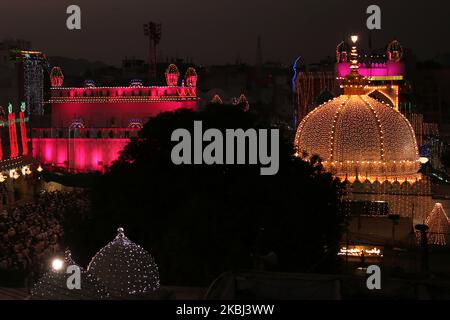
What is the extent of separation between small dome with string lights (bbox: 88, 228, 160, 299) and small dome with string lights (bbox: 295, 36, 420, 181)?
32.4ft

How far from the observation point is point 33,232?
20.4m

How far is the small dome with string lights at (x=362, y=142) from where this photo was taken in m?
21.1

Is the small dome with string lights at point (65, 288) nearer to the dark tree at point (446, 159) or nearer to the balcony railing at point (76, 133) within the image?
the dark tree at point (446, 159)

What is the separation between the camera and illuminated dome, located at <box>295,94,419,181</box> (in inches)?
831

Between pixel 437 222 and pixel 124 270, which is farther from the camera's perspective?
pixel 437 222

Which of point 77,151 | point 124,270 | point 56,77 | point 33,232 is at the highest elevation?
point 56,77

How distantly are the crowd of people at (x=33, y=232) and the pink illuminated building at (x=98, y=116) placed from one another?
11296mm

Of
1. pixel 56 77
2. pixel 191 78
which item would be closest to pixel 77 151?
pixel 56 77

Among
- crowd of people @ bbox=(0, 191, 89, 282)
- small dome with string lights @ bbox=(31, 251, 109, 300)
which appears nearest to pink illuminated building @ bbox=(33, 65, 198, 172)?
crowd of people @ bbox=(0, 191, 89, 282)

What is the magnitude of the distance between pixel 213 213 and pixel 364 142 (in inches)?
310

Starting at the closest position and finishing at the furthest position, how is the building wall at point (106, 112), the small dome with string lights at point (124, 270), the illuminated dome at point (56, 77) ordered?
1. the small dome with string lights at point (124, 270)
2. the building wall at point (106, 112)
3. the illuminated dome at point (56, 77)

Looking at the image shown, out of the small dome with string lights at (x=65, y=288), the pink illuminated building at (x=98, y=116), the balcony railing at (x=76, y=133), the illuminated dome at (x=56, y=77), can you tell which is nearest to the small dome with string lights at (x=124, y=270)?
the small dome with string lights at (x=65, y=288)

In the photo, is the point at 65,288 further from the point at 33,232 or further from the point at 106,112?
the point at 106,112

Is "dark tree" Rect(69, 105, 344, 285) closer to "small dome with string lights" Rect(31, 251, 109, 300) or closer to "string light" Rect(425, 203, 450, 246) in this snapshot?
"string light" Rect(425, 203, 450, 246)
